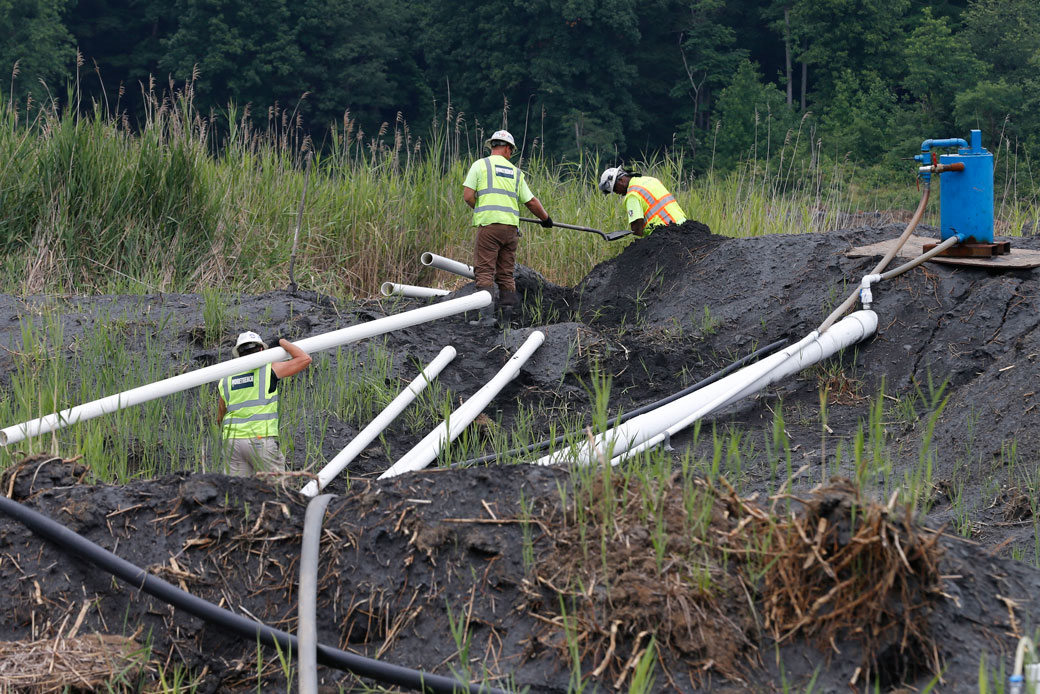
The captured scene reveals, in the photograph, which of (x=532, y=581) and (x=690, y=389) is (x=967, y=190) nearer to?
(x=690, y=389)

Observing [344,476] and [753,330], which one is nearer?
[344,476]

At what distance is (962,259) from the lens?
7.13 metres

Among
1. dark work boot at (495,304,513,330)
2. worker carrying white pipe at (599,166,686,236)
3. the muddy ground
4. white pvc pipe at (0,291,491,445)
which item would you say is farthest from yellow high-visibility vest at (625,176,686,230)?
the muddy ground

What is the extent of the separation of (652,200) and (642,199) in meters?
0.09

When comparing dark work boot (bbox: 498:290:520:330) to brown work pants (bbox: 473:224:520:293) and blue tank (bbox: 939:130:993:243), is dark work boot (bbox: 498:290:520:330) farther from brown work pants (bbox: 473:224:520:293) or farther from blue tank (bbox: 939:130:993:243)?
blue tank (bbox: 939:130:993:243)

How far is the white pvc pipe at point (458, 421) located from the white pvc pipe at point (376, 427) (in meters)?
0.22

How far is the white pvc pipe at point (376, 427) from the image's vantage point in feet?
14.7

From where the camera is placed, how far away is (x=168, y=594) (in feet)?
9.22

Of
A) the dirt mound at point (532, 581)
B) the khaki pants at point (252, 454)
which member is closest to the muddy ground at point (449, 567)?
the dirt mound at point (532, 581)

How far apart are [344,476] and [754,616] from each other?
3.04 metres

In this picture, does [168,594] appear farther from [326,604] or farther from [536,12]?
[536,12]

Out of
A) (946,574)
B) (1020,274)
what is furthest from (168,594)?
(1020,274)

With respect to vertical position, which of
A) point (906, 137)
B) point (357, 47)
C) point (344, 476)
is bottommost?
point (344, 476)

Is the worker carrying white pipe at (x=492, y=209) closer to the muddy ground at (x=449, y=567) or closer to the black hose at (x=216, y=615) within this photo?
the muddy ground at (x=449, y=567)
